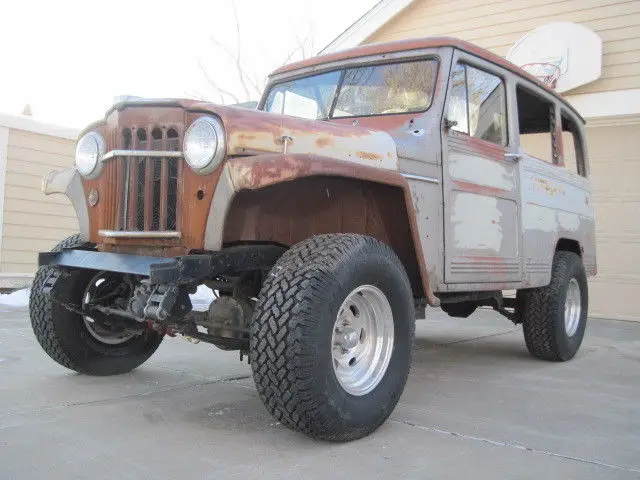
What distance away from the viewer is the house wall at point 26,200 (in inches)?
365

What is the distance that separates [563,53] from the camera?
877cm

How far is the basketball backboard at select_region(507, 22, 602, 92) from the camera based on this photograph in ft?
28.5

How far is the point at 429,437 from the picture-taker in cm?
311

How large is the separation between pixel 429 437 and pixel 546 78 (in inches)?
280

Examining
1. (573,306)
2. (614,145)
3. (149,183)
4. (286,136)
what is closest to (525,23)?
(614,145)

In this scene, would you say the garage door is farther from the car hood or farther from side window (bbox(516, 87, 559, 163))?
the car hood

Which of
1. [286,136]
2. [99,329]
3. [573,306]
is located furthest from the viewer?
[573,306]

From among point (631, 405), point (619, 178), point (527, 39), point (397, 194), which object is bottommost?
point (631, 405)

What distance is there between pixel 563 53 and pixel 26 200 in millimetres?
8017

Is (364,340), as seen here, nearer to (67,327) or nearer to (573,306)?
(67,327)

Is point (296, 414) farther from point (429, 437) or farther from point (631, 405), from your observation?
point (631, 405)

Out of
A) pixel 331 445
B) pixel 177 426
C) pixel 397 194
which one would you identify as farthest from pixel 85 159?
pixel 331 445

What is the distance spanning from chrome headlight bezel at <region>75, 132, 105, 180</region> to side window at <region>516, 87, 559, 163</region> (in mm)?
3413

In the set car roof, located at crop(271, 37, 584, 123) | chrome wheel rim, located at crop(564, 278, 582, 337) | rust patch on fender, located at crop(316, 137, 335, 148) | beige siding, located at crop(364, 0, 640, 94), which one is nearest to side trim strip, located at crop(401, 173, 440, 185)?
rust patch on fender, located at crop(316, 137, 335, 148)
